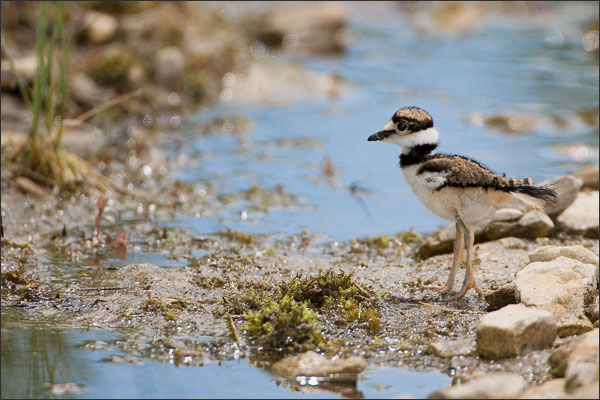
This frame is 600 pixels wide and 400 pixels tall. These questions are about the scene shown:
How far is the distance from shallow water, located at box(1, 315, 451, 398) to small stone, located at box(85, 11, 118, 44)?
293 inches

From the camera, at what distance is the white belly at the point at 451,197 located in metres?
5.65

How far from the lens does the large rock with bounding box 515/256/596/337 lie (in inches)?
204

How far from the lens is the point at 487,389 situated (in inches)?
166

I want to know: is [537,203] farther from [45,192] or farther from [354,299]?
[45,192]

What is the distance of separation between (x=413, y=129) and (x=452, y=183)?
0.49 m

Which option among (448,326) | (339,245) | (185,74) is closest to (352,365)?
(448,326)

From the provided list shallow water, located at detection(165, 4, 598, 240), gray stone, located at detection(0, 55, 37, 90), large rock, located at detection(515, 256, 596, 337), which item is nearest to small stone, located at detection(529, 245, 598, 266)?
large rock, located at detection(515, 256, 596, 337)

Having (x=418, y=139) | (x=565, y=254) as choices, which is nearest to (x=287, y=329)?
(x=418, y=139)

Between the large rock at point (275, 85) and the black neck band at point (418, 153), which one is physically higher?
the large rock at point (275, 85)

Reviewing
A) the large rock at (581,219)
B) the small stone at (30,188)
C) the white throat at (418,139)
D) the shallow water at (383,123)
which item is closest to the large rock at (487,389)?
the white throat at (418,139)

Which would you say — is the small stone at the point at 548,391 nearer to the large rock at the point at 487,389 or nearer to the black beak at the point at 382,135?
the large rock at the point at 487,389

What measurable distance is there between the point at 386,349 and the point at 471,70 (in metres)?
9.49

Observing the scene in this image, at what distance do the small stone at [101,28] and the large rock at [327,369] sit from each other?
804 cm

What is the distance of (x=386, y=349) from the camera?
16.4 feet
